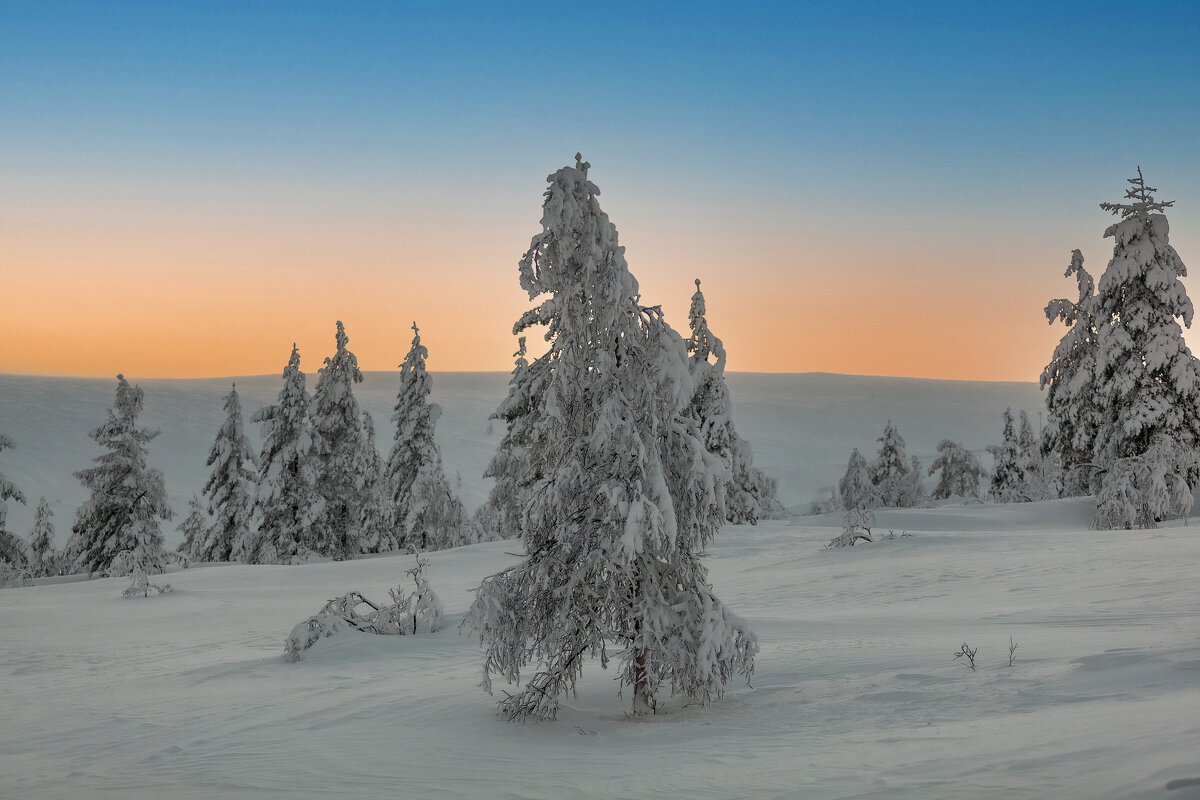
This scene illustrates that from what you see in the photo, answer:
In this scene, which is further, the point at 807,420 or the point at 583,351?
the point at 807,420

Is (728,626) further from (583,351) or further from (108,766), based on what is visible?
(108,766)

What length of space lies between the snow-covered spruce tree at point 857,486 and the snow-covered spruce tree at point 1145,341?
29710mm

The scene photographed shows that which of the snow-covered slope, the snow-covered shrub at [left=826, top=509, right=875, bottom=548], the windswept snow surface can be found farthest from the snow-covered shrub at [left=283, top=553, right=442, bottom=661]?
the snow-covered shrub at [left=826, top=509, right=875, bottom=548]

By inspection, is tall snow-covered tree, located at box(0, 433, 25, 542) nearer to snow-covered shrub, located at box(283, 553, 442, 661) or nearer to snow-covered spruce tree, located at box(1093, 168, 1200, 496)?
snow-covered shrub, located at box(283, 553, 442, 661)

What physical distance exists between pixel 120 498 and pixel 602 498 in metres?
31.5

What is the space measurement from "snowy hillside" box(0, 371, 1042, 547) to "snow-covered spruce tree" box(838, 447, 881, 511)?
21343 mm

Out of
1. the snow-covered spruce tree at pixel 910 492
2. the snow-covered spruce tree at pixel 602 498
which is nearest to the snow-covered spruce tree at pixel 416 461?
the snow-covered spruce tree at pixel 910 492

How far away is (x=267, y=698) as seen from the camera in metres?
11.2

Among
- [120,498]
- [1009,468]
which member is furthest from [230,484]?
[1009,468]

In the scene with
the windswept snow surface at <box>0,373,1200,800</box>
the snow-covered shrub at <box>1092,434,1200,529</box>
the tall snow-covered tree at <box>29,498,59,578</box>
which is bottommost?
the tall snow-covered tree at <box>29,498,59,578</box>

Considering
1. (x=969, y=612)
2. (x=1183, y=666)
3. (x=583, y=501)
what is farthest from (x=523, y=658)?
(x=969, y=612)

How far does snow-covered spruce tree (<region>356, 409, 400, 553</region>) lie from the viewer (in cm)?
4156

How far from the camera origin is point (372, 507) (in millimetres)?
42625

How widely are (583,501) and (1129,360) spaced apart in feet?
82.9
